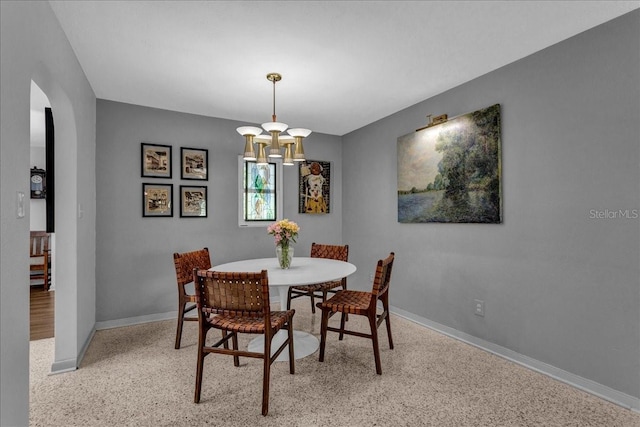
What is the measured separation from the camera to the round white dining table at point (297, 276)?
242 centimetres

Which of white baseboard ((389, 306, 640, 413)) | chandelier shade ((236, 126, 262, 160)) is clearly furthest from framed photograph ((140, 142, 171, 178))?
white baseboard ((389, 306, 640, 413))

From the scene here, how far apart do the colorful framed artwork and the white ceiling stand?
134 centimetres

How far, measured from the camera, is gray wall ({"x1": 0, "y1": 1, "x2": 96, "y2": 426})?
1.40 metres

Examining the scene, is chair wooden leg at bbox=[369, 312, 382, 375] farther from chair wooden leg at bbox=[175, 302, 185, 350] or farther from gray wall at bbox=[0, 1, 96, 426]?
gray wall at bbox=[0, 1, 96, 426]

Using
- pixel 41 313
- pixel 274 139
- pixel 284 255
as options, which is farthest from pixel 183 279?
pixel 41 313

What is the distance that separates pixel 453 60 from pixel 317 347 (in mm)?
2680

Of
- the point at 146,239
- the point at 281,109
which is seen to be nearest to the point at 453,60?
the point at 281,109

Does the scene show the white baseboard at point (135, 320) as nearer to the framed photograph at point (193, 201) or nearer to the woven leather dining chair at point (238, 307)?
the framed photograph at point (193, 201)

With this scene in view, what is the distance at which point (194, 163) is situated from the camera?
3.95 metres

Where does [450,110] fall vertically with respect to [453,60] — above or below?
below

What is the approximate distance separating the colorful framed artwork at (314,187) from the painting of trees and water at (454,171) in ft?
4.33

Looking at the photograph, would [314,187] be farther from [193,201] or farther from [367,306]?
[367,306]

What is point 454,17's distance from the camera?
2094mm

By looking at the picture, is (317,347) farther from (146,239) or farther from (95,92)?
(95,92)
